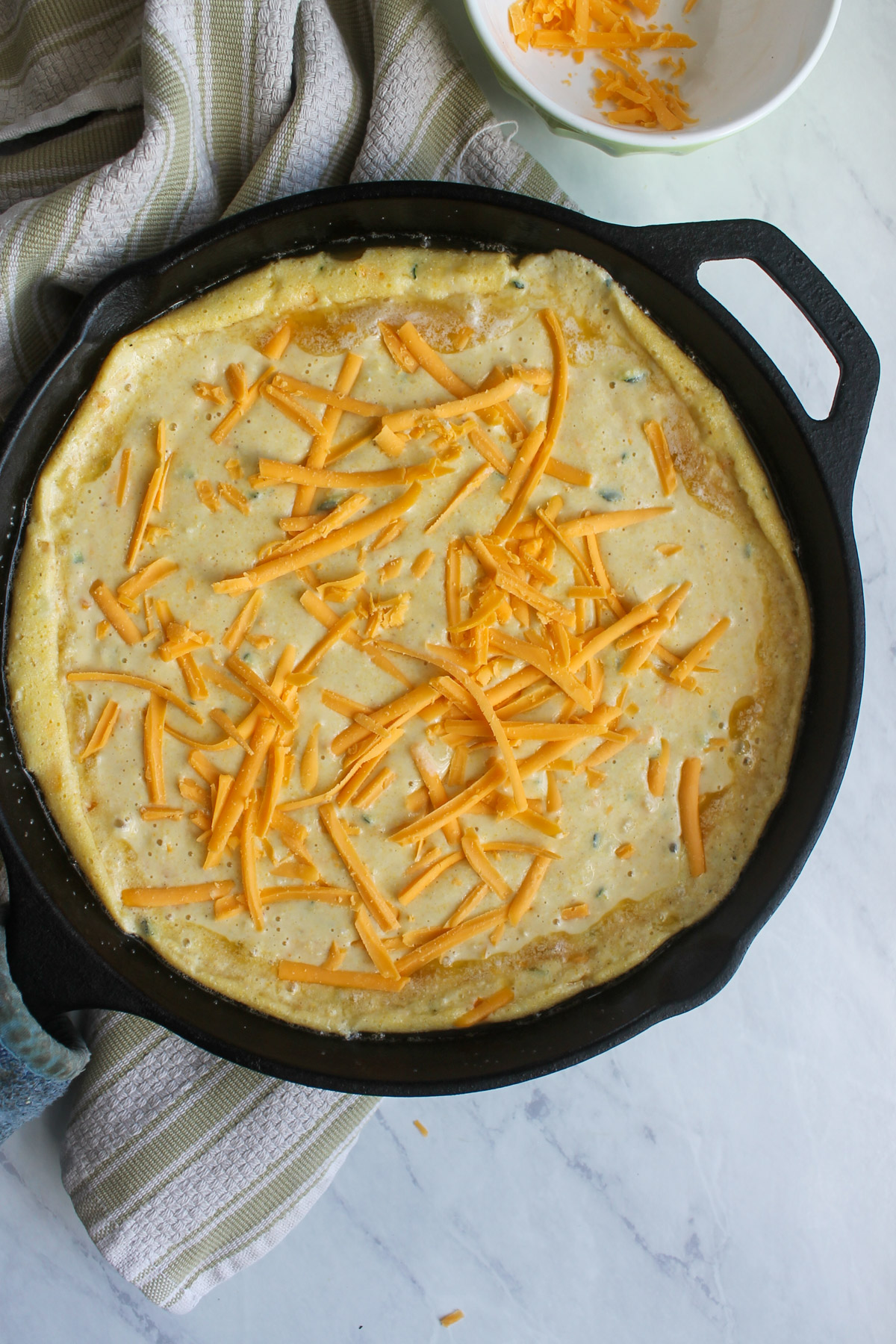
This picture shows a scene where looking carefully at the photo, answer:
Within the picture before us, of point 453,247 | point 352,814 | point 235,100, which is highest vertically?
point 235,100

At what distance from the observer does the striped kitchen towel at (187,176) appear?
1.74 meters

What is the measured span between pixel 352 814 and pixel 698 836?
0.67 metres

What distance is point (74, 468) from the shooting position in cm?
173

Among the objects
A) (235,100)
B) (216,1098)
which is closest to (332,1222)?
(216,1098)

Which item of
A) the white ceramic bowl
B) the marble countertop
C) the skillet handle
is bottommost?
the marble countertop

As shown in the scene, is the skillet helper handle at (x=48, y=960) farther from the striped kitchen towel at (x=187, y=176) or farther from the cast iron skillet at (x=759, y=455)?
the striped kitchen towel at (x=187, y=176)

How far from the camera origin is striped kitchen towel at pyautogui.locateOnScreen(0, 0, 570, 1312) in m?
1.74

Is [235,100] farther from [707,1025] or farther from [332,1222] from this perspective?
[332,1222]

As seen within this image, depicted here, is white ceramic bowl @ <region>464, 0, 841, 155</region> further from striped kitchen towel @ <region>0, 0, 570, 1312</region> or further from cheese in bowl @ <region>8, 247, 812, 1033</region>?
cheese in bowl @ <region>8, 247, 812, 1033</region>

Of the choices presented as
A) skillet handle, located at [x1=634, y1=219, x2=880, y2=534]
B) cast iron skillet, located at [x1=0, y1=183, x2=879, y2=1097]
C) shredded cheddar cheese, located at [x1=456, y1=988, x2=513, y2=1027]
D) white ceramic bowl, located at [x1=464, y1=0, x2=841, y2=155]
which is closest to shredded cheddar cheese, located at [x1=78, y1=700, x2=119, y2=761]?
cast iron skillet, located at [x1=0, y1=183, x2=879, y2=1097]

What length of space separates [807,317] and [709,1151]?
1.81m

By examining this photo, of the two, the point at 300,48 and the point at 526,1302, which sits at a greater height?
the point at 300,48

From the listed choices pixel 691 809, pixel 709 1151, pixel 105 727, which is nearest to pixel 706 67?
pixel 691 809

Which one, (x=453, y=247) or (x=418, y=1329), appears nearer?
(x=453, y=247)
